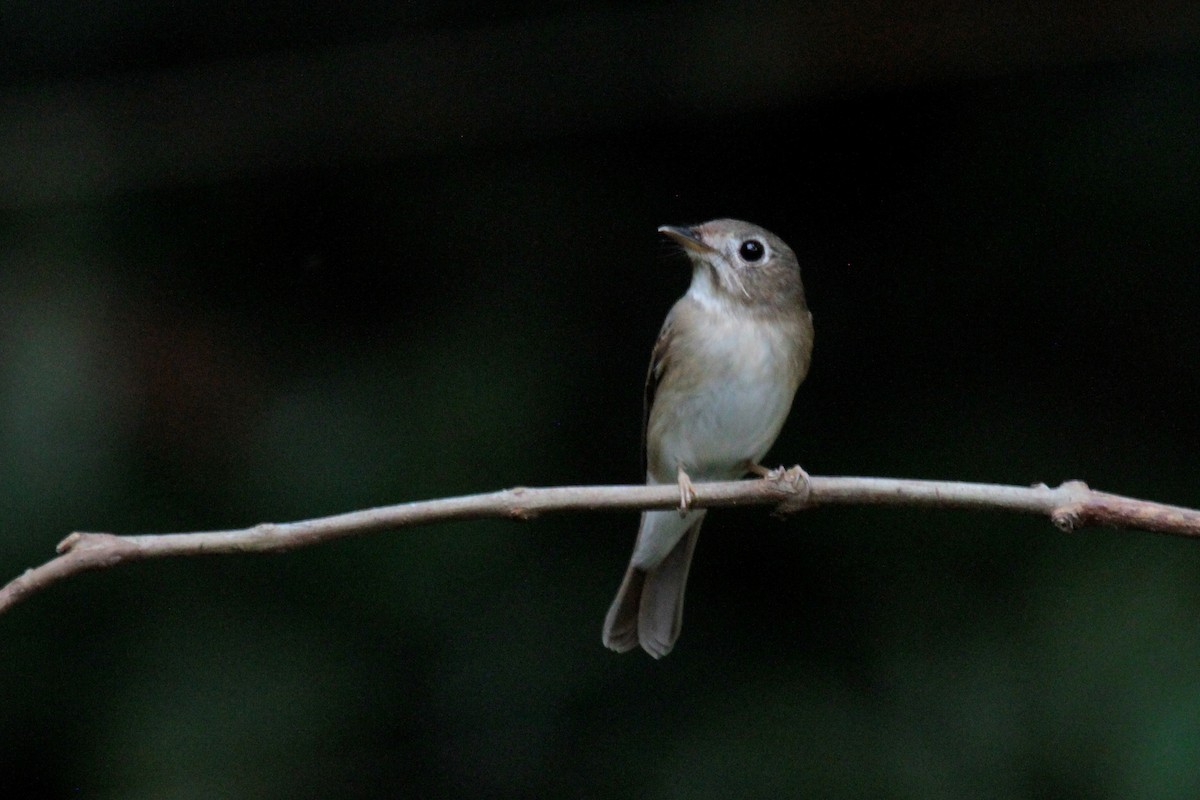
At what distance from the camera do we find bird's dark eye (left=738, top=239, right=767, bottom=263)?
129 inches

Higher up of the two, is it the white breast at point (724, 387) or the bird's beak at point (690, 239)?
the bird's beak at point (690, 239)

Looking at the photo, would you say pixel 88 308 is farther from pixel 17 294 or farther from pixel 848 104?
pixel 848 104

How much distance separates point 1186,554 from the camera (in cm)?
351

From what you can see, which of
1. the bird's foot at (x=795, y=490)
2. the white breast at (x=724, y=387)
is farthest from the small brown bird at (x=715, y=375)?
the bird's foot at (x=795, y=490)

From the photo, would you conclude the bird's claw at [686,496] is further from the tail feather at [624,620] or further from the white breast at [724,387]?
the tail feather at [624,620]

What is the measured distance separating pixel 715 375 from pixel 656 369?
0.23 m

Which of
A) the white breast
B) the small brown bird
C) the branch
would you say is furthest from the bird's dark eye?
the branch

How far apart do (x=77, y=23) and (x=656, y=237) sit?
1751 millimetres

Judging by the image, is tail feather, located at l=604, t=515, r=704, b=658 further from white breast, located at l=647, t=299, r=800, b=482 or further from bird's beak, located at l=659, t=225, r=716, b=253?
bird's beak, located at l=659, t=225, r=716, b=253

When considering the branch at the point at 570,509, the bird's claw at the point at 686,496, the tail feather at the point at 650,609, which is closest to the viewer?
the branch at the point at 570,509

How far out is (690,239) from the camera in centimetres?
321

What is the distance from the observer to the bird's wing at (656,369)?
3.38 metres

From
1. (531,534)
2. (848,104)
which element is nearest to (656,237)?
(848,104)

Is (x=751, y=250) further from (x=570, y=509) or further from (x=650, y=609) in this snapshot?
(x=570, y=509)
